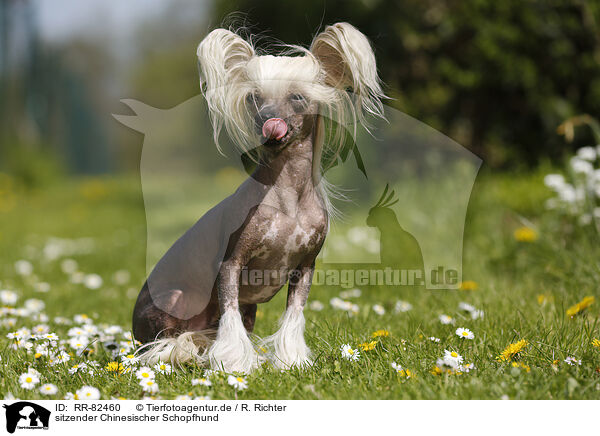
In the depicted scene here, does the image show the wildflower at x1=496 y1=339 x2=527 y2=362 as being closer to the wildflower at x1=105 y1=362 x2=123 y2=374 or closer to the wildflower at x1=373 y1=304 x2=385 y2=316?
the wildflower at x1=373 y1=304 x2=385 y2=316

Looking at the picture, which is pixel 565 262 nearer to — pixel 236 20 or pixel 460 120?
pixel 236 20

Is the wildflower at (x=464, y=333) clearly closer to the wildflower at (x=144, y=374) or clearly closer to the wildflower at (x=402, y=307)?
the wildflower at (x=402, y=307)

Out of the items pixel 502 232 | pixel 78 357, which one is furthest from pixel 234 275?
pixel 502 232

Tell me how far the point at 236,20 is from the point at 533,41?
6.20 metres

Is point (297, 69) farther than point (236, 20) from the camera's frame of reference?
No

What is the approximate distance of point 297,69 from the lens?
2.17m

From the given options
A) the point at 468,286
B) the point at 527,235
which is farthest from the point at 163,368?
the point at 527,235

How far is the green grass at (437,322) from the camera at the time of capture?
7.19ft

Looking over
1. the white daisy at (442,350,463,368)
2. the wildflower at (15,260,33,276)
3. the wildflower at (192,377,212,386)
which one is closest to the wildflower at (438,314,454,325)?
the white daisy at (442,350,463,368)

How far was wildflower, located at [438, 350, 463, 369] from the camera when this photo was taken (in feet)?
7.60

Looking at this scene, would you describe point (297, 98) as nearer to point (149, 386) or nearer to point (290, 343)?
point (290, 343)
